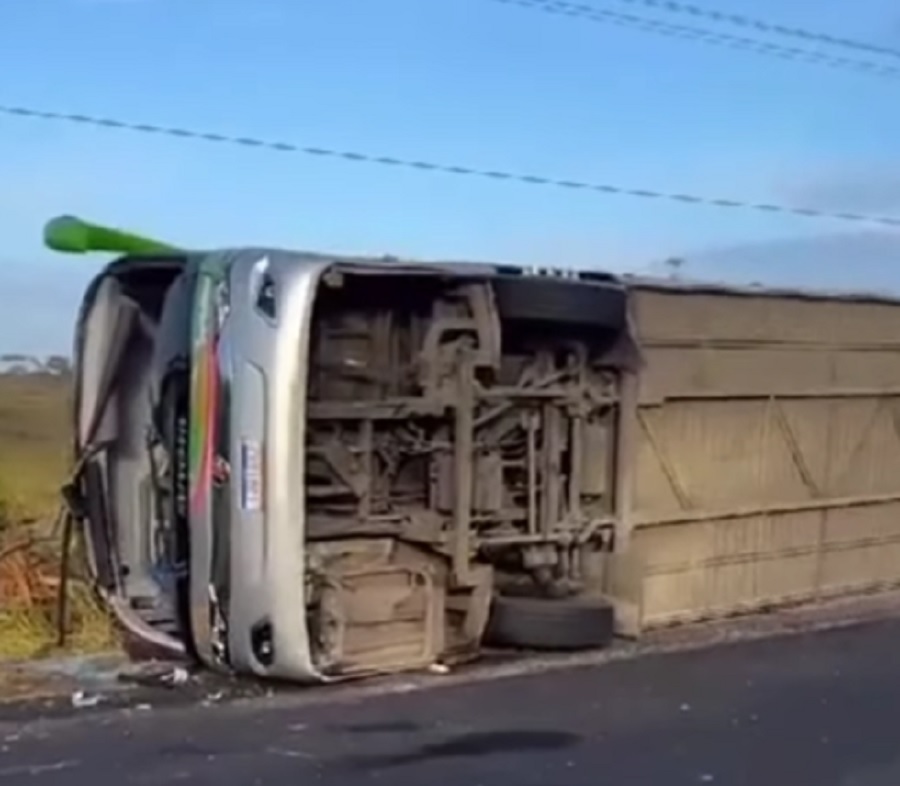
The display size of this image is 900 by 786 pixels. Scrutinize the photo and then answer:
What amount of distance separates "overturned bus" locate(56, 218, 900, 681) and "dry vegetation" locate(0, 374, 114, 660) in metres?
0.34

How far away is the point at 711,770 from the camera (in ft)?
25.5

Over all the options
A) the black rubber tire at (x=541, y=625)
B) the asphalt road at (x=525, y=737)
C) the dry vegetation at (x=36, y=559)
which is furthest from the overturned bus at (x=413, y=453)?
the asphalt road at (x=525, y=737)

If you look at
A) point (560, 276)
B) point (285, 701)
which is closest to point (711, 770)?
point (285, 701)

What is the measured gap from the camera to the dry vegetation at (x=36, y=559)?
36.3ft

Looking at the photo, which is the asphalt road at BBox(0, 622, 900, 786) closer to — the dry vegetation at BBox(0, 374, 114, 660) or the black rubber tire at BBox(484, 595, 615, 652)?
the black rubber tire at BBox(484, 595, 615, 652)

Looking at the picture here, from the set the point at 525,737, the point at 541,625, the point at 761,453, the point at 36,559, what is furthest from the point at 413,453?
the point at 761,453

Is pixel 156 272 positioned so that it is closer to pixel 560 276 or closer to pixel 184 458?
pixel 184 458

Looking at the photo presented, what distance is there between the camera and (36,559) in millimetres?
11906

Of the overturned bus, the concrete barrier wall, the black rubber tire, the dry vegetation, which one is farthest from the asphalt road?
the dry vegetation

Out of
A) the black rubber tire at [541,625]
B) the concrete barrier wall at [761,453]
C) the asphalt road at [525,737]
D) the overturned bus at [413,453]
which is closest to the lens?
the asphalt road at [525,737]

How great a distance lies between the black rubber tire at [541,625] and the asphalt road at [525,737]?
581mm

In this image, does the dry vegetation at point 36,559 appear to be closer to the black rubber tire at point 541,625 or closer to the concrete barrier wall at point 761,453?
the black rubber tire at point 541,625

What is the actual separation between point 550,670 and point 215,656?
190 cm

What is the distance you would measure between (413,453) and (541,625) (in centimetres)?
135
